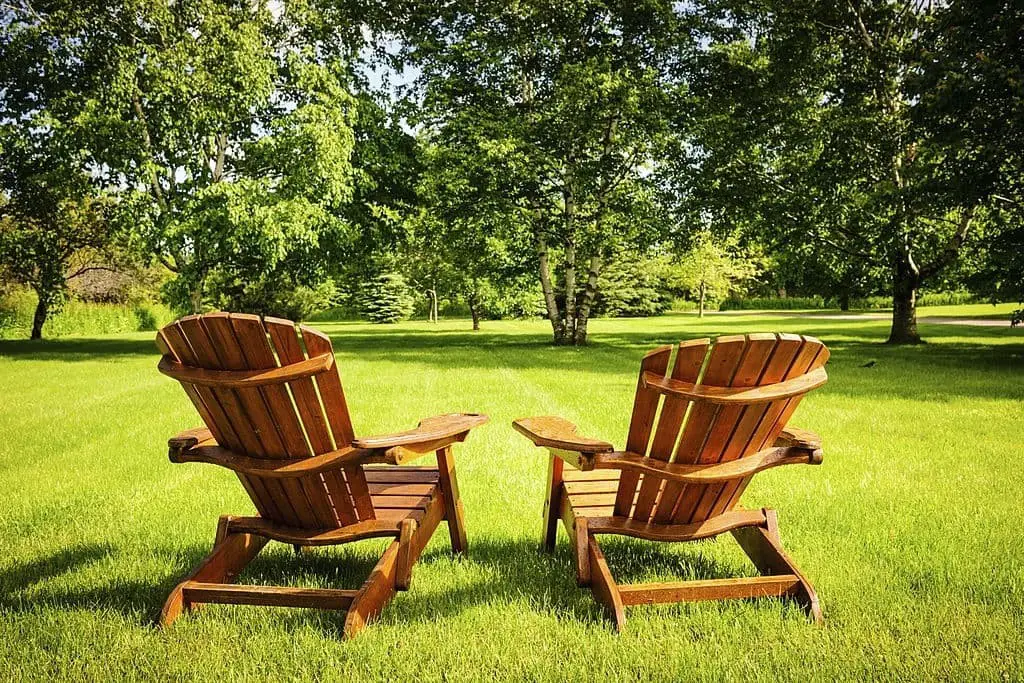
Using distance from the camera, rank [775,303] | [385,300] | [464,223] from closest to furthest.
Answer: [464,223], [385,300], [775,303]

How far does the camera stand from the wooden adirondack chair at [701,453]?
7.38 feet

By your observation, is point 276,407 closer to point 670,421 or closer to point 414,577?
point 414,577

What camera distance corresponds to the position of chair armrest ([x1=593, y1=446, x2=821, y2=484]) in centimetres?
240

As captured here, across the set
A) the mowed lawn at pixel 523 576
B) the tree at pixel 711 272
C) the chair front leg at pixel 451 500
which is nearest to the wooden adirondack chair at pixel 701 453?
the mowed lawn at pixel 523 576

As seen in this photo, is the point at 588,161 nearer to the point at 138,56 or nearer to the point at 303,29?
the point at 303,29

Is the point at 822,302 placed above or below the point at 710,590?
below

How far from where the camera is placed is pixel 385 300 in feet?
155

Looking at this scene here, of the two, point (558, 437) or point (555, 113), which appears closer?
point (558, 437)

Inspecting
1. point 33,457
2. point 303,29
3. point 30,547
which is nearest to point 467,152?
point 303,29

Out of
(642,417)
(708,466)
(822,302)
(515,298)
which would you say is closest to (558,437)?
(642,417)

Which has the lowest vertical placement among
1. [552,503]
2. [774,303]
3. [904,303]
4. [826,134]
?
[774,303]

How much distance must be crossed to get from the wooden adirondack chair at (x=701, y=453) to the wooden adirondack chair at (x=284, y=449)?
730 mm

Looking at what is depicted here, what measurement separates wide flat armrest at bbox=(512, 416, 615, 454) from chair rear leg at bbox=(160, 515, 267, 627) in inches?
54.9

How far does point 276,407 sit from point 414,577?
122 centimetres
